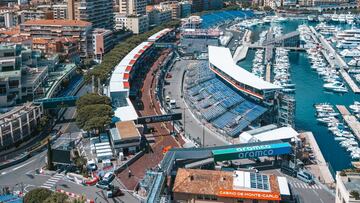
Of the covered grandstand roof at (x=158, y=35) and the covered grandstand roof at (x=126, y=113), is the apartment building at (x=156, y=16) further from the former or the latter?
the covered grandstand roof at (x=126, y=113)

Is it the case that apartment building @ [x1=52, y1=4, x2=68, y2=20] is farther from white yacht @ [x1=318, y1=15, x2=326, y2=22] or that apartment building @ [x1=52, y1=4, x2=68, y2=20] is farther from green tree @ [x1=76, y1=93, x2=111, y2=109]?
white yacht @ [x1=318, y1=15, x2=326, y2=22]

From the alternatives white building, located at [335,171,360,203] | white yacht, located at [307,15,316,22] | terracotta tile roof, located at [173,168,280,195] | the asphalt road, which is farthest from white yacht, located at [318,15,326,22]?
white building, located at [335,171,360,203]

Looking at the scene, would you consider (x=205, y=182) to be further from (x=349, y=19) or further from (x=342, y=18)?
(x=342, y=18)

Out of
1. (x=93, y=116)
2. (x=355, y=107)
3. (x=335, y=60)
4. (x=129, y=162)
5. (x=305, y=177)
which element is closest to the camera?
(x=305, y=177)

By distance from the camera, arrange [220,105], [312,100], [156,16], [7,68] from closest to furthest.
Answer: [220,105]
[7,68]
[312,100]
[156,16]

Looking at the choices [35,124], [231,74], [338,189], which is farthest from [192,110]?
[338,189]

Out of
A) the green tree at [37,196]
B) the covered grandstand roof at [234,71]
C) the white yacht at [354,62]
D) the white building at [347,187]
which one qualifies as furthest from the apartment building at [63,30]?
the white building at [347,187]

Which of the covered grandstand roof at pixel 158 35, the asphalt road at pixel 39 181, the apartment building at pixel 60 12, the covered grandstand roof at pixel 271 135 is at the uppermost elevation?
the apartment building at pixel 60 12

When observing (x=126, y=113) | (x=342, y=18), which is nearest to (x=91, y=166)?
(x=126, y=113)
